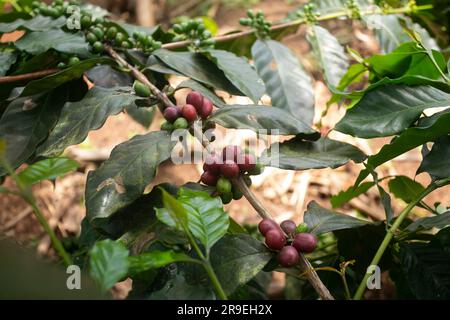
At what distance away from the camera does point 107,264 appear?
479 millimetres

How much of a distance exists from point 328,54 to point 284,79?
18cm

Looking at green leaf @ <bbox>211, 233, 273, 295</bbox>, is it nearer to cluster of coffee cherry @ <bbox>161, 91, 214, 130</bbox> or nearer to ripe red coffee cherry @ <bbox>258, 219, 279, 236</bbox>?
ripe red coffee cherry @ <bbox>258, 219, 279, 236</bbox>

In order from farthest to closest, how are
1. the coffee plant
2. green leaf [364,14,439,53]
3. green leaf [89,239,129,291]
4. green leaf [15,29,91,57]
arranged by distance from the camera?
1. green leaf [364,14,439,53]
2. green leaf [15,29,91,57]
3. the coffee plant
4. green leaf [89,239,129,291]

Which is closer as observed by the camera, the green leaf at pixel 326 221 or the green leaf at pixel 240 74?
the green leaf at pixel 326 221

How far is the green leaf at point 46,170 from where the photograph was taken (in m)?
0.52

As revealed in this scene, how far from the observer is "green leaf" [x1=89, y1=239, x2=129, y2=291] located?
460 millimetres

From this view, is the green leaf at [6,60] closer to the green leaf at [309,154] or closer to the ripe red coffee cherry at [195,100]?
the ripe red coffee cherry at [195,100]

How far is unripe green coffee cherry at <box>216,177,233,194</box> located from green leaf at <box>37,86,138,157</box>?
199 mm

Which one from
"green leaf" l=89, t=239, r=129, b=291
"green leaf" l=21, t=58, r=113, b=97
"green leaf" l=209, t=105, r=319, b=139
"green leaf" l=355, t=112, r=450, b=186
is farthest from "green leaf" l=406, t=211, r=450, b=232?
"green leaf" l=21, t=58, r=113, b=97

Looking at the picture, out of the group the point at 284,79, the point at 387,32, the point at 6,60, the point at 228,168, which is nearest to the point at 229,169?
the point at 228,168

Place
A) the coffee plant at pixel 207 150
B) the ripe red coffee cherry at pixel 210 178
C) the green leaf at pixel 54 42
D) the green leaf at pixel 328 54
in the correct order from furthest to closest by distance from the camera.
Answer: the green leaf at pixel 328 54
the green leaf at pixel 54 42
the ripe red coffee cherry at pixel 210 178
the coffee plant at pixel 207 150

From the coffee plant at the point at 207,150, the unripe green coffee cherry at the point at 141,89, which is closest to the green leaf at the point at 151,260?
the coffee plant at the point at 207,150

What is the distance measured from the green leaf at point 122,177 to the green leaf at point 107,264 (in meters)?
0.15

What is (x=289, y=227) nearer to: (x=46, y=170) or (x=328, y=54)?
(x=46, y=170)
